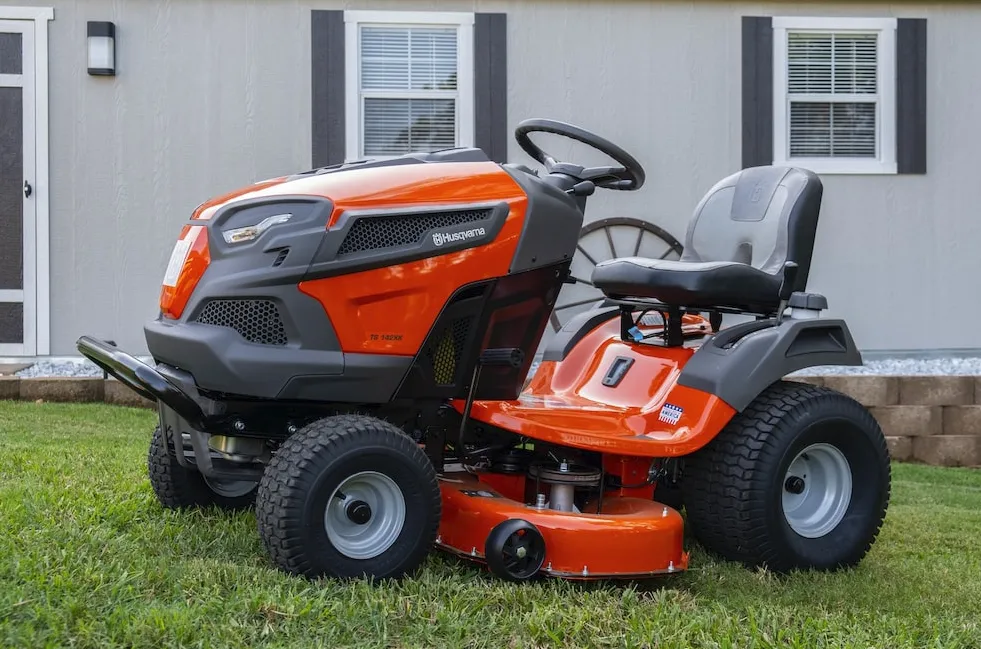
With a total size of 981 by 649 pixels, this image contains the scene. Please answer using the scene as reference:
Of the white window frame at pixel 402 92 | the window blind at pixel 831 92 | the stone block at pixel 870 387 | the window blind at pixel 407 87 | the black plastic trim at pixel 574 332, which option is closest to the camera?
the black plastic trim at pixel 574 332

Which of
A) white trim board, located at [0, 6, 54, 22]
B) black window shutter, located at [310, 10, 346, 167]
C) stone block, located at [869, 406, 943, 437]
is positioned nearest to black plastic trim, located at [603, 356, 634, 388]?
stone block, located at [869, 406, 943, 437]

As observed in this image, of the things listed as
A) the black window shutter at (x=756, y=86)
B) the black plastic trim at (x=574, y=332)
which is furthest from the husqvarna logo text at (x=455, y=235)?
the black window shutter at (x=756, y=86)

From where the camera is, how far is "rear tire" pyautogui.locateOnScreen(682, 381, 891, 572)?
10.6 ft

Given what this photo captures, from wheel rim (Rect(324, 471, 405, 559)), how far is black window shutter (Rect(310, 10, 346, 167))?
4.65m

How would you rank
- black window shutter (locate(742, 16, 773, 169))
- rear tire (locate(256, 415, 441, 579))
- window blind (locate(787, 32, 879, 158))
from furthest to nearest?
window blind (locate(787, 32, 879, 158)) < black window shutter (locate(742, 16, 773, 169)) < rear tire (locate(256, 415, 441, 579))

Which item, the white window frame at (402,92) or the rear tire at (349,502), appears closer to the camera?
the rear tire at (349,502)

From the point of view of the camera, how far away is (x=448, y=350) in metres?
3.05

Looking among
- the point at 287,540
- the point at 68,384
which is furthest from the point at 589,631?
the point at 68,384

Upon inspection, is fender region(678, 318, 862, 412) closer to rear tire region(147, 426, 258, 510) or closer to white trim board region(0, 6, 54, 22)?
rear tire region(147, 426, 258, 510)

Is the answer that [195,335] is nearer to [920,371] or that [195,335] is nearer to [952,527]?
[952,527]

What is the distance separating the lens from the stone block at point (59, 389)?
249 inches

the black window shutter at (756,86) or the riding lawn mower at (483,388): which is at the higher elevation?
the black window shutter at (756,86)

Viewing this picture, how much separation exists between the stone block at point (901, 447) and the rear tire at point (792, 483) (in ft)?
11.1

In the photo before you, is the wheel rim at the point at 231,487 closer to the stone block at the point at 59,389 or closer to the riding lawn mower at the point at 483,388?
the riding lawn mower at the point at 483,388
